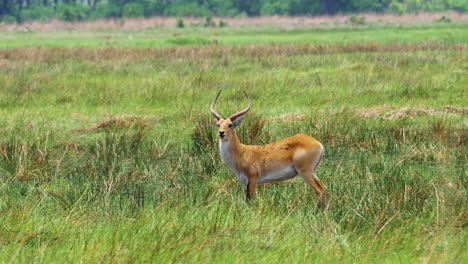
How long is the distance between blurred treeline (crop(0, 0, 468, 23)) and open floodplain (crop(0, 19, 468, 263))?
55475mm

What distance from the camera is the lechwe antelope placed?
6812 mm

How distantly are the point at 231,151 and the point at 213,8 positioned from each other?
76.6 meters

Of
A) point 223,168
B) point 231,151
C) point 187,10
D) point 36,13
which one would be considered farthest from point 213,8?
point 231,151

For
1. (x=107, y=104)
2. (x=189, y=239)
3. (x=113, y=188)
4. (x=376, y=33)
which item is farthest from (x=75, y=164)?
(x=376, y=33)

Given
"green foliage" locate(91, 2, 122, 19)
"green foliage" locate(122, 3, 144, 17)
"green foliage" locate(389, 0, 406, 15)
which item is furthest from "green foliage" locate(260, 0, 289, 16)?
"green foliage" locate(91, 2, 122, 19)

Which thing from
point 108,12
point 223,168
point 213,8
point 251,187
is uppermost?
point 251,187

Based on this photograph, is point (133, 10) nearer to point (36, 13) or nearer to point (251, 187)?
point (36, 13)

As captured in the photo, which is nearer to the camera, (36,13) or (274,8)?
(274,8)

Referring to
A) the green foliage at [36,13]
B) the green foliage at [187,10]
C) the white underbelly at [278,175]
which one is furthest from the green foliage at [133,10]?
the white underbelly at [278,175]

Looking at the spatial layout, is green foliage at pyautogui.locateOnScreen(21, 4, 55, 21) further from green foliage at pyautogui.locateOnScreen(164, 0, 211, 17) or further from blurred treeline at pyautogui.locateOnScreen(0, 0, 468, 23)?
green foliage at pyautogui.locateOnScreen(164, 0, 211, 17)

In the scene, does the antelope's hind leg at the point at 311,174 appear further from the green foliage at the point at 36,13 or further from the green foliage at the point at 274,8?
the green foliage at the point at 36,13

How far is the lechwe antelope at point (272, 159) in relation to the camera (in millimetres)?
6812

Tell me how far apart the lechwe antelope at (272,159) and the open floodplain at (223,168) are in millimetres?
189

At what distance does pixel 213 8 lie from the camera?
82250 millimetres
